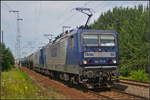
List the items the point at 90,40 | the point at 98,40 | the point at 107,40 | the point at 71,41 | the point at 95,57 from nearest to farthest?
1. the point at 95,57
2. the point at 90,40
3. the point at 98,40
4. the point at 107,40
5. the point at 71,41

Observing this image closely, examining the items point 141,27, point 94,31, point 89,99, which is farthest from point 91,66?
point 141,27

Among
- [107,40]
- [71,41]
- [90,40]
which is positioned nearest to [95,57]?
[90,40]

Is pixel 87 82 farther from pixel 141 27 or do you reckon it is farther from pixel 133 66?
pixel 141 27

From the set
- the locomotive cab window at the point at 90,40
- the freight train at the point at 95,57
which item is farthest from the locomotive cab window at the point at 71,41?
the locomotive cab window at the point at 90,40

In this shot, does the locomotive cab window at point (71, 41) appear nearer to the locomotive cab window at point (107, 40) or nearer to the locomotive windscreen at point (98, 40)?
the locomotive windscreen at point (98, 40)

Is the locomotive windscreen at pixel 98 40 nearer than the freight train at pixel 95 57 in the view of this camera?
No

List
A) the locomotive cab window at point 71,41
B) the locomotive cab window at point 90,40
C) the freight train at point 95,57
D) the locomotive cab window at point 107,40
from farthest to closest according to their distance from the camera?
1. the locomotive cab window at point 71,41
2. the locomotive cab window at point 107,40
3. the locomotive cab window at point 90,40
4. the freight train at point 95,57

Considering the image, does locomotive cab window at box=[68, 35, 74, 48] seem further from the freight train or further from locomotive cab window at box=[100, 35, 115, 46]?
locomotive cab window at box=[100, 35, 115, 46]

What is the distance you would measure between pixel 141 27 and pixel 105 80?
21.2m

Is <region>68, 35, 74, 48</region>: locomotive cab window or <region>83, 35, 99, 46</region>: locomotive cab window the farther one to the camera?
<region>68, 35, 74, 48</region>: locomotive cab window

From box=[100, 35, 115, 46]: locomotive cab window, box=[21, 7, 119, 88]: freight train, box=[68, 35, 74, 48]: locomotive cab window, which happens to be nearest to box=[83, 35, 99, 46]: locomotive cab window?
box=[21, 7, 119, 88]: freight train

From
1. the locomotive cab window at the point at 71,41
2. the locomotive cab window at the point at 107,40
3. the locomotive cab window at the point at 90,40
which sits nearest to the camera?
the locomotive cab window at the point at 90,40

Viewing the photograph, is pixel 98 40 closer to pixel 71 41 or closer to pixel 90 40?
pixel 90 40

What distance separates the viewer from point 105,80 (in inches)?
632
